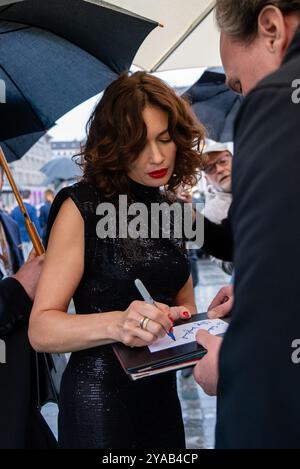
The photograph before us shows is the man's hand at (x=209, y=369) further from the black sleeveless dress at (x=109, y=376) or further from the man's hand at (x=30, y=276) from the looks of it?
the man's hand at (x=30, y=276)

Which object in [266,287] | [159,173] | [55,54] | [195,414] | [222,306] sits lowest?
[195,414]

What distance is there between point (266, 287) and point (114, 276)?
2.83 ft

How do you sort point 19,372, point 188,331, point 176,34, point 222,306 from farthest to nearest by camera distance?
point 176,34 → point 19,372 → point 222,306 → point 188,331

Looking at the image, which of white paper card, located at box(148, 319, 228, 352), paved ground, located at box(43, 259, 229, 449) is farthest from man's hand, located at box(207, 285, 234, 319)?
paved ground, located at box(43, 259, 229, 449)

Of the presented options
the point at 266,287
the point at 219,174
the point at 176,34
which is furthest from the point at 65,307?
the point at 219,174

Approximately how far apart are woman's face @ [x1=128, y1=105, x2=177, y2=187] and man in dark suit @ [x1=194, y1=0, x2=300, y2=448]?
86 cm

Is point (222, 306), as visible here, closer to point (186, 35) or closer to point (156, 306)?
point (156, 306)

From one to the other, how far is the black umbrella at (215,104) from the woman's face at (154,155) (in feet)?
10.1

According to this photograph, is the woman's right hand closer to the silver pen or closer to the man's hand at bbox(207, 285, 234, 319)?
the silver pen

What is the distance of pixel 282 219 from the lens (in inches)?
27.9

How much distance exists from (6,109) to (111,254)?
43.5 inches

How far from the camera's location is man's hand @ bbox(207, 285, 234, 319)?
1562mm

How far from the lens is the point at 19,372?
1.71 metres
